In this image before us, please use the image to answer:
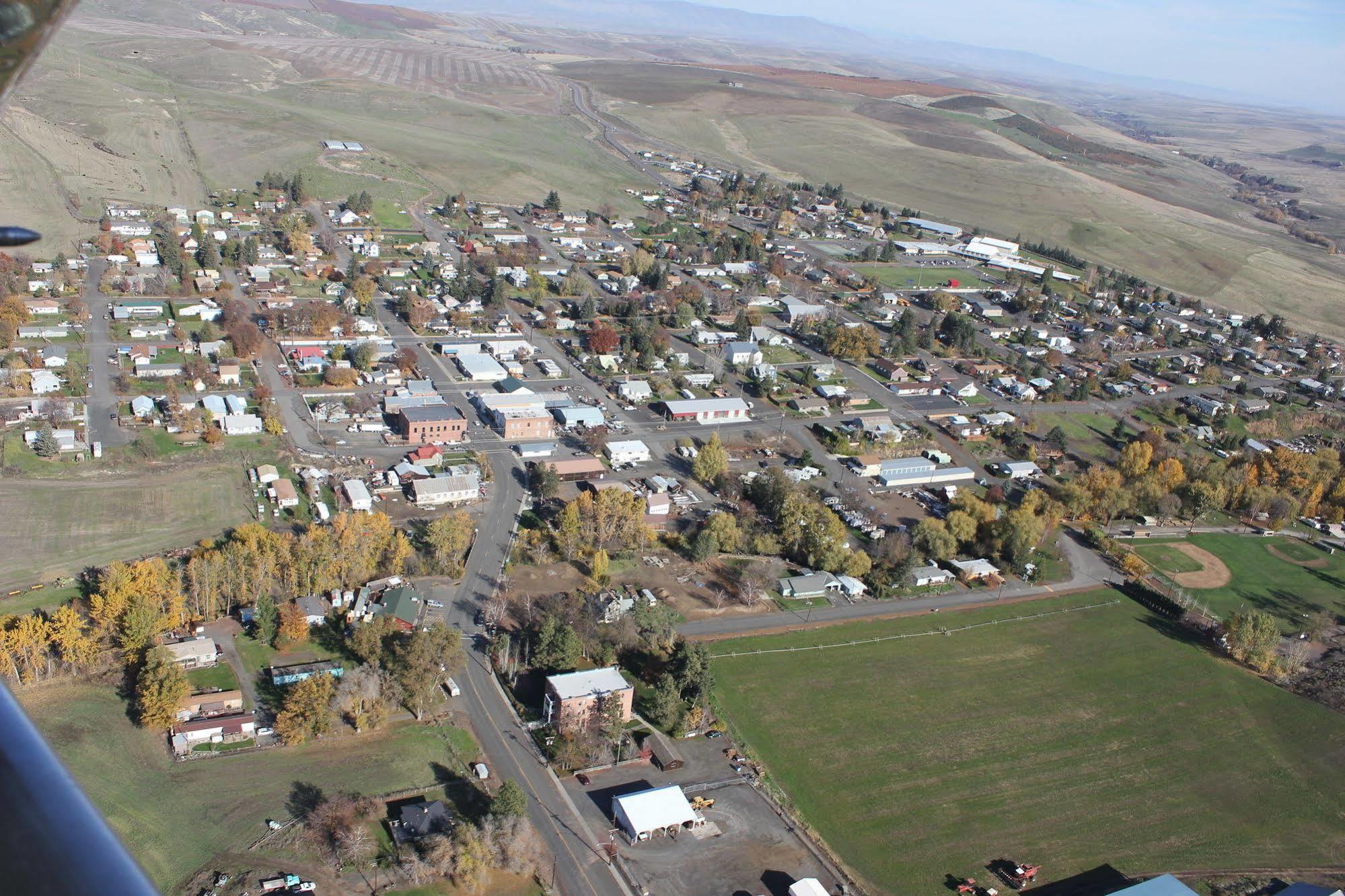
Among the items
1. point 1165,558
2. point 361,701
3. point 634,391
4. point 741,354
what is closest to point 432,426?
point 634,391

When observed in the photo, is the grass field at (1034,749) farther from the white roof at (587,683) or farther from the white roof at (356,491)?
the white roof at (356,491)

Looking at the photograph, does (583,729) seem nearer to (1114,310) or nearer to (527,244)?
(527,244)

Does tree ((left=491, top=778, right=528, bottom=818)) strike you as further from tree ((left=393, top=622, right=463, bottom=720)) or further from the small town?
tree ((left=393, top=622, right=463, bottom=720))

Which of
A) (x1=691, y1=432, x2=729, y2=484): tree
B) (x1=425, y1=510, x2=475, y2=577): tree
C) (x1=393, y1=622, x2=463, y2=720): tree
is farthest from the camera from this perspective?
(x1=691, y1=432, x2=729, y2=484): tree

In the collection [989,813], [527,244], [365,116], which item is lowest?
[989,813]

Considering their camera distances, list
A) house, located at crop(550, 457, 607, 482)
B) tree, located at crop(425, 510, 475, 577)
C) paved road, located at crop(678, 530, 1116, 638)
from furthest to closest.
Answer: house, located at crop(550, 457, 607, 482) → tree, located at crop(425, 510, 475, 577) → paved road, located at crop(678, 530, 1116, 638)

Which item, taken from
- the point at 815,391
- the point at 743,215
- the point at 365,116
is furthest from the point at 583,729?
the point at 365,116

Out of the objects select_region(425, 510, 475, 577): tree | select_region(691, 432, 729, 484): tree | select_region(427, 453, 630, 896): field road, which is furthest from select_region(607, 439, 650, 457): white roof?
select_region(425, 510, 475, 577): tree

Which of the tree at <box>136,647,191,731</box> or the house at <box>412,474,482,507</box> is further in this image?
the house at <box>412,474,482,507</box>

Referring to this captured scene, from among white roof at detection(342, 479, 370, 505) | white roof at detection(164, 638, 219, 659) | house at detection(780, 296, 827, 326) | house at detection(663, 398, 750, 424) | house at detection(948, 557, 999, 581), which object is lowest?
white roof at detection(164, 638, 219, 659)
